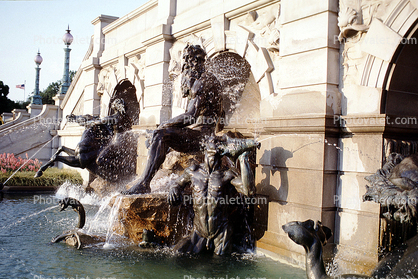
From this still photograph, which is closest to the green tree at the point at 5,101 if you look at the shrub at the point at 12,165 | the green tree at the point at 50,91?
the green tree at the point at 50,91

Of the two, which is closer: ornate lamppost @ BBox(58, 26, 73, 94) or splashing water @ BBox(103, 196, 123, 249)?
splashing water @ BBox(103, 196, 123, 249)

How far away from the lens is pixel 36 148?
55.7 ft

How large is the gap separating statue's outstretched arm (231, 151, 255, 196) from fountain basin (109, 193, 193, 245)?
3.47 ft

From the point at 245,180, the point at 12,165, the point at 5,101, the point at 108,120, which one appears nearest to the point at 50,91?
the point at 5,101

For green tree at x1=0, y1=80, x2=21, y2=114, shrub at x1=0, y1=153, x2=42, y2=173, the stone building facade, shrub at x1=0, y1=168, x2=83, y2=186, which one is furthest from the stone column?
green tree at x1=0, y1=80, x2=21, y2=114

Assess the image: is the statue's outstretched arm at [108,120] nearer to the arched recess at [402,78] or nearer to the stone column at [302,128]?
the stone column at [302,128]

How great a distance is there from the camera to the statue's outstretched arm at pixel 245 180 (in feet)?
17.6

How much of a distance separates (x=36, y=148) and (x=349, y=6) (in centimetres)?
1518

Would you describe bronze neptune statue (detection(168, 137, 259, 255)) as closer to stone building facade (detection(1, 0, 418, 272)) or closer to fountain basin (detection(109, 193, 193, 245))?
fountain basin (detection(109, 193, 193, 245))

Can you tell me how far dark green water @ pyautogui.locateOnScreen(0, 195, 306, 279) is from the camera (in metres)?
4.71

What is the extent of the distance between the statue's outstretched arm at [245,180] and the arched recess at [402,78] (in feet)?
6.32

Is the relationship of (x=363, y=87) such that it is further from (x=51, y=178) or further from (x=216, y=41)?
(x=51, y=178)

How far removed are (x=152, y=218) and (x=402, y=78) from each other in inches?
161

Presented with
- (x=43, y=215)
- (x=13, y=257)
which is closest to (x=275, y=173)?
(x=13, y=257)
